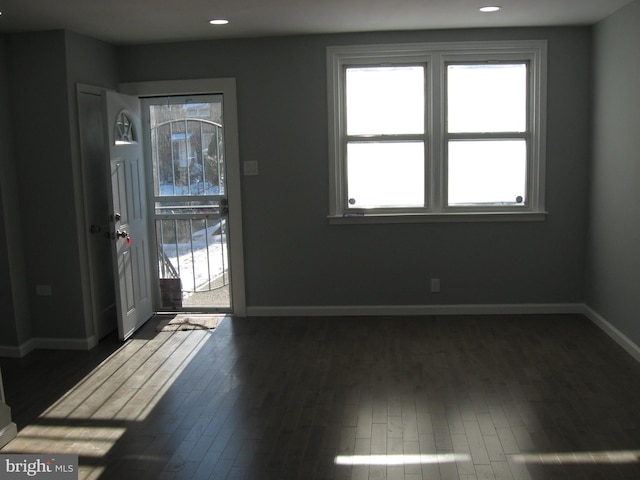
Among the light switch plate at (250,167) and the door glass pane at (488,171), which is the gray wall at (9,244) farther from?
the door glass pane at (488,171)

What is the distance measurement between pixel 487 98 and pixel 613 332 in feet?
7.17

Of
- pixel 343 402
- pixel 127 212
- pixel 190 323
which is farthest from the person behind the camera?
pixel 190 323

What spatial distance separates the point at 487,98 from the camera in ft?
17.9

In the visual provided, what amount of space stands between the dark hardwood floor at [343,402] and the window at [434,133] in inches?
41.7

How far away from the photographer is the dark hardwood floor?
10.1ft

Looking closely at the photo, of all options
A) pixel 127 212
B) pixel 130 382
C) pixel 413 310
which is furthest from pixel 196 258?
pixel 413 310

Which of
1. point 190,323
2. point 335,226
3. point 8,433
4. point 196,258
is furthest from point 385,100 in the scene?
point 8,433

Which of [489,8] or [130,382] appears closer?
[130,382]

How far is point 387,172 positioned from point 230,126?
1440 millimetres

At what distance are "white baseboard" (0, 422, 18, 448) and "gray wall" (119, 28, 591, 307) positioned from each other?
2.54 m

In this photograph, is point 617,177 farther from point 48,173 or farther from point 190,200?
point 48,173

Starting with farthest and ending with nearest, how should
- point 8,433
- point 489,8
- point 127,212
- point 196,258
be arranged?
point 196,258, point 127,212, point 489,8, point 8,433

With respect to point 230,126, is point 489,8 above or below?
above

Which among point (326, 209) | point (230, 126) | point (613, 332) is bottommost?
point (613, 332)
